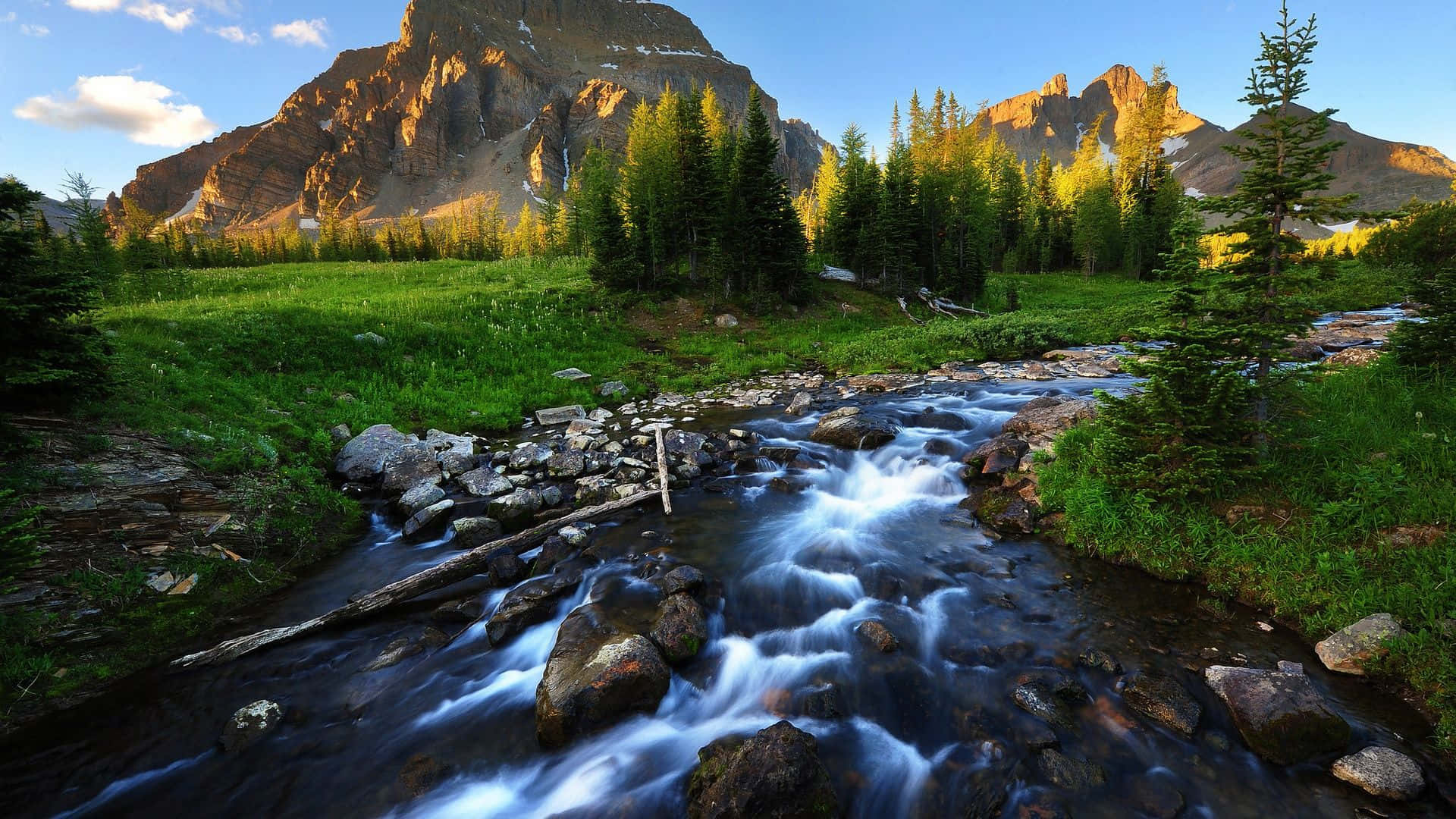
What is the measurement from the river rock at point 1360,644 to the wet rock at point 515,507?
1091cm

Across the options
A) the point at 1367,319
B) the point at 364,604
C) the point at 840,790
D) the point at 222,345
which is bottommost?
the point at 840,790

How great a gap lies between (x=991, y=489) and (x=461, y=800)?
937cm

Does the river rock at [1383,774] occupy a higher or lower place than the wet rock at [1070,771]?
higher

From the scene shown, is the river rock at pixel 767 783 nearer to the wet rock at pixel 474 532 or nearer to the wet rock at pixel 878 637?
the wet rock at pixel 878 637

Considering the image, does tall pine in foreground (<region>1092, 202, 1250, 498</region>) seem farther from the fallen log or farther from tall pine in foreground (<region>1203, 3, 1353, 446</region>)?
the fallen log

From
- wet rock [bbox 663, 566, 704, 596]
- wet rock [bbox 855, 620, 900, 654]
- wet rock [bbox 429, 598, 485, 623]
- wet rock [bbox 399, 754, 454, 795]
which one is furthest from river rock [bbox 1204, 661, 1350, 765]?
wet rock [bbox 429, 598, 485, 623]

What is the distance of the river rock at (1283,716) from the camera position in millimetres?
4602

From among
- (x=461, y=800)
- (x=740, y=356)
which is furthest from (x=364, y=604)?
(x=740, y=356)

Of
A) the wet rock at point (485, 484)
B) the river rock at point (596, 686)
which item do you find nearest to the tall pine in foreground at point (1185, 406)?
the river rock at point (596, 686)

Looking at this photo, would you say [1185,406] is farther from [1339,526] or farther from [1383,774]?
[1383,774]

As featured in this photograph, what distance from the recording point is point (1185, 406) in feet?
23.5

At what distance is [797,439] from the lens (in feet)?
44.1

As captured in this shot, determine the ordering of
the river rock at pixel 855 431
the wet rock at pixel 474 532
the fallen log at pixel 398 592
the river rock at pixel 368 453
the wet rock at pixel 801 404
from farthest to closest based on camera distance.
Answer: the wet rock at pixel 801 404 → the river rock at pixel 855 431 → the river rock at pixel 368 453 → the wet rock at pixel 474 532 → the fallen log at pixel 398 592

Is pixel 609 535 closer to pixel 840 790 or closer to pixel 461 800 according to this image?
pixel 461 800
